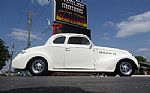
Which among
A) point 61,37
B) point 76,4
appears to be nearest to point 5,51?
point 76,4

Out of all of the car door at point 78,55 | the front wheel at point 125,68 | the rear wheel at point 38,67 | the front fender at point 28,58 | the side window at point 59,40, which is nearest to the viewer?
the rear wheel at point 38,67

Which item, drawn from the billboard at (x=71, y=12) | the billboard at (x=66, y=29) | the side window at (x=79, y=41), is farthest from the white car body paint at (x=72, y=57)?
the billboard at (x=71, y=12)

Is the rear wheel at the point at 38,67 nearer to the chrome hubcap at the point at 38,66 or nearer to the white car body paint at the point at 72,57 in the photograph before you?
the chrome hubcap at the point at 38,66

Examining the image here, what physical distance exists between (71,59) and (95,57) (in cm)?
86

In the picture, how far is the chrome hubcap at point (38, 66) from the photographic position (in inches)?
335

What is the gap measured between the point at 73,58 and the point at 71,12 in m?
19.3

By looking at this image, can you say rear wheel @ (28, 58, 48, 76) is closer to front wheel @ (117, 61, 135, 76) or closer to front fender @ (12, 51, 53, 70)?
front fender @ (12, 51, 53, 70)

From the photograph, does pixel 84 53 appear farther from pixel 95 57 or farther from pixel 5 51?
pixel 5 51

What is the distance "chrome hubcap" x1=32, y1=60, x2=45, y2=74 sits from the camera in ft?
27.9

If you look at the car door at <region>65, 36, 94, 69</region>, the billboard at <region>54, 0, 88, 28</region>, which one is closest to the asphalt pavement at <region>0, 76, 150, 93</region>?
the car door at <region>65, 36, 94, 69</region>

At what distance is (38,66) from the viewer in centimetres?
856

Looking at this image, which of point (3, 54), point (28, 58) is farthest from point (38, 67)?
point (3, 54)

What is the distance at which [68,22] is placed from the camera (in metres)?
27.0

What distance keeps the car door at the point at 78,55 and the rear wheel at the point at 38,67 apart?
77 centimetres
